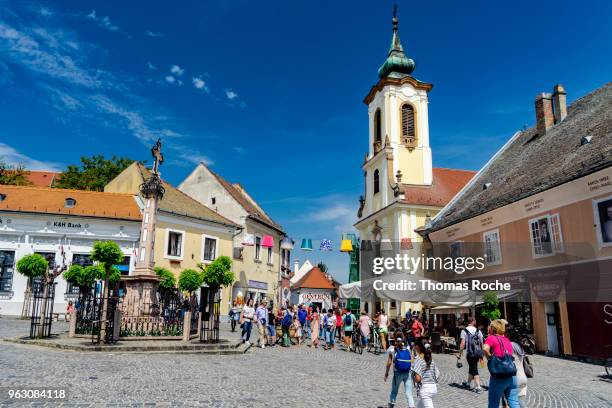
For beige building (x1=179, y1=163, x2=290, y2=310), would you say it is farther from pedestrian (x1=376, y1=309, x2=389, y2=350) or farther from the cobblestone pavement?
the cobblestone pavement

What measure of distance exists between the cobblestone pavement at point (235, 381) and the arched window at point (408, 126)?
2492cm

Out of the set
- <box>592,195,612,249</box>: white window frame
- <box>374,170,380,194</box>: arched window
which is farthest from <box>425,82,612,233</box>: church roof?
<box>374,170,380,194</box>: arched window

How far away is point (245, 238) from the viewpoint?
35.6m

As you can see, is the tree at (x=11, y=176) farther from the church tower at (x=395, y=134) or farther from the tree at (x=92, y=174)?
the church tower at (x=395, y=134)

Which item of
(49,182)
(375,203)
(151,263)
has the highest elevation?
(49,182)

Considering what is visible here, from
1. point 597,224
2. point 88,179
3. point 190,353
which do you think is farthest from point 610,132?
point 88,179

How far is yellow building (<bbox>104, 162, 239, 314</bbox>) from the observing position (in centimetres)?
3084

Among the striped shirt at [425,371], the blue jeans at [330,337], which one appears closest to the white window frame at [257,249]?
the blue jeans at [330,337]

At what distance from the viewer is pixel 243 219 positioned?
36.7 m

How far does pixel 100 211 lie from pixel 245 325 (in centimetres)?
1684

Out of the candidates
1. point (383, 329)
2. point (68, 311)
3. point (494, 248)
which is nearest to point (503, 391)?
point (383, 329)

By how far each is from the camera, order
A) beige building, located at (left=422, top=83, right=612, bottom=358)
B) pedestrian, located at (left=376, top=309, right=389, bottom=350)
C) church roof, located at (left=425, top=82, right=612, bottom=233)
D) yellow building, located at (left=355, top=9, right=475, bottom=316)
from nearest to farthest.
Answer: beige building, located at (left=422, top=83, right=612, bottom=358) → church roof, located at (left=425, top=82, right=612, bottom=233) → pedestrian, located at (left=376, top=309, right=389, bottom=350) → yellow building, located at (left=355, top=9, right=475, bottom=316)

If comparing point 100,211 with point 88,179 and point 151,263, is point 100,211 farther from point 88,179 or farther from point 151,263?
point 151,263

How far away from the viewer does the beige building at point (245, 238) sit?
117ft
